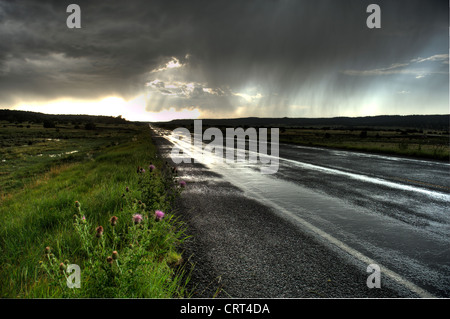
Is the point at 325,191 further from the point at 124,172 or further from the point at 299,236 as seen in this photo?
the point at 124,172

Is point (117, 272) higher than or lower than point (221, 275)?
higher

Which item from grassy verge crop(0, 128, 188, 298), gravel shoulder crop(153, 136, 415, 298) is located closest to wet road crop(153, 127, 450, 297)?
gravel shoulder crop(153, 136, 415, 298)

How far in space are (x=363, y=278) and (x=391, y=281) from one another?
0.84 feet

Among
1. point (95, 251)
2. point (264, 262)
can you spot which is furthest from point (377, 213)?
point (95, 251)

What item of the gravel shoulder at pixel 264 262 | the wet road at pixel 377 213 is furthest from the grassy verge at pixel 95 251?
the wet road at pixel 377 213

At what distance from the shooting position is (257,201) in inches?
235

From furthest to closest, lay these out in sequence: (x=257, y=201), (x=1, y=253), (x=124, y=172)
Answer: (x=124, y=172) → (x=257, y=201) → (x=1, y=253)

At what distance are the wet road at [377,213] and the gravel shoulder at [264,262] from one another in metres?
0.28

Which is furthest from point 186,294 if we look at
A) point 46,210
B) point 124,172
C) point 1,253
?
point 124,172

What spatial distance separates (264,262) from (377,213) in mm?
3122

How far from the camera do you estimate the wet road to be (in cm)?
307

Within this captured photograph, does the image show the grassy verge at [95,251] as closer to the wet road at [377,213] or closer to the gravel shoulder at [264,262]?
the gravel shoulder at [264,262]

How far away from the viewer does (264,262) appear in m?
3.07
